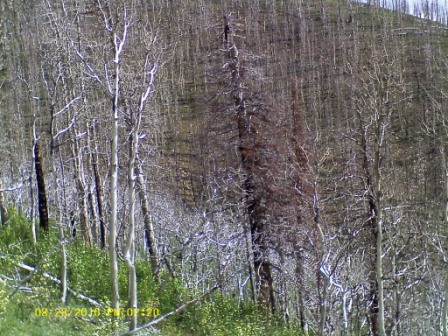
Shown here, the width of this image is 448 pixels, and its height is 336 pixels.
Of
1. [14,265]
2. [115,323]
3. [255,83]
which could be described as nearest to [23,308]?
[115,323]

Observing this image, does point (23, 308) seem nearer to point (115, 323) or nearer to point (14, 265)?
point (115, 323)

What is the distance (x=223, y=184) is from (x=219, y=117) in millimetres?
2316

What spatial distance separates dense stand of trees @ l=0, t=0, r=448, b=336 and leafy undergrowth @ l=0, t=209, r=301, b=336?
568mm

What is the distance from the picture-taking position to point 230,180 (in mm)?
16469

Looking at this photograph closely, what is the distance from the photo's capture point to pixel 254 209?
1675 cm

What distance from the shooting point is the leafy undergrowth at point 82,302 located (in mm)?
8875

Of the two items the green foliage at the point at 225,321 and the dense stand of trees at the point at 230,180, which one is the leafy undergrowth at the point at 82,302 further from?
the dense stand of trees at the point at 230,180

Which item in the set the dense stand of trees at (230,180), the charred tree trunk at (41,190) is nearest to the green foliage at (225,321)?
the dense stand of trees at (230,180)

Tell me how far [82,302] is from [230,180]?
668 cm

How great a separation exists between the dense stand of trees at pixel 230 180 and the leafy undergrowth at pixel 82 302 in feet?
1.86

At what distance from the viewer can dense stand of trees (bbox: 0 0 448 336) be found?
12.0m
